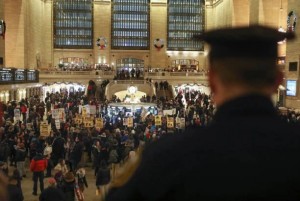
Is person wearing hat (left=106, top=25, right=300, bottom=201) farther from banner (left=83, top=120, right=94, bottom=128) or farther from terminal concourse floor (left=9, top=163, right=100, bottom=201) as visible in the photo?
banner (left=83, top=120, right=94, bottom=128)

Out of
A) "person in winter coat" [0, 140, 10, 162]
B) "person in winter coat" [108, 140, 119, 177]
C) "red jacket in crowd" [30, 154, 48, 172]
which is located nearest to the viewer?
"red jacket in crowd" [30, 154, 48, 172]

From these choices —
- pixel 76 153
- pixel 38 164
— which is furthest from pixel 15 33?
pixel 38 164

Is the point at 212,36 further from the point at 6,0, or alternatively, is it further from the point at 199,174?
the point at 6,0

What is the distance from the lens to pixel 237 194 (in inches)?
68.6

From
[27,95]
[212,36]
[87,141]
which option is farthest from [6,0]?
[212,36]

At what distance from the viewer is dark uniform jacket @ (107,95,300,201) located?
68.9 inches

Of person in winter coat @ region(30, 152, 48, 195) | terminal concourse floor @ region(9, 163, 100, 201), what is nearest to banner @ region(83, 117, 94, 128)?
terminal concourse floor @ region(9, 163, 100, 201)

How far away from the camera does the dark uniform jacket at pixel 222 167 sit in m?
1.75

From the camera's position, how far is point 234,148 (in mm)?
1780

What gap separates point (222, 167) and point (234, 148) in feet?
0.27

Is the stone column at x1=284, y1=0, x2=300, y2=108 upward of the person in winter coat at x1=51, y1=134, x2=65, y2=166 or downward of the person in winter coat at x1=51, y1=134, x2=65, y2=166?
upward

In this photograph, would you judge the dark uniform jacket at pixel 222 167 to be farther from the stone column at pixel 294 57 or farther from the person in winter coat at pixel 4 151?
the stone column at pixel 294 57

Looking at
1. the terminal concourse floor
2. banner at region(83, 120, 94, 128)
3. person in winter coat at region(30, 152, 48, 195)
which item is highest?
banner at region(83, 120, 94, 128)

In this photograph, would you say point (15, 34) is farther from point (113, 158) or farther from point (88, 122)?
point (113, 158)
